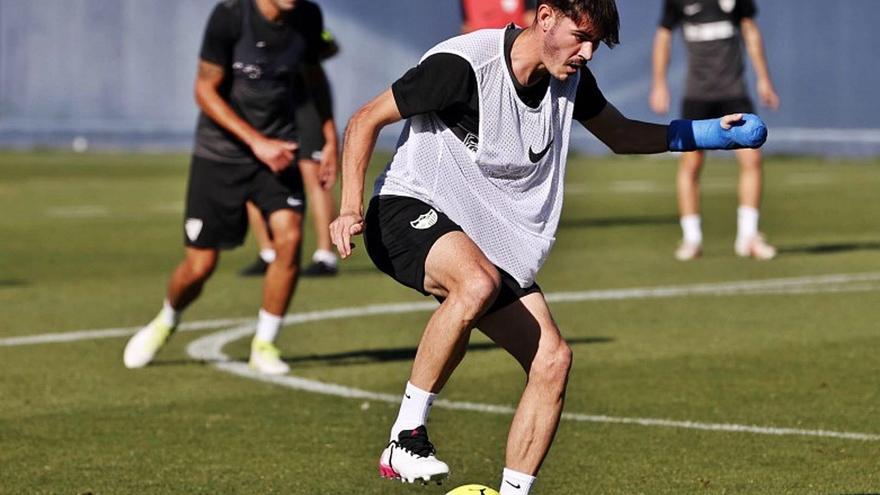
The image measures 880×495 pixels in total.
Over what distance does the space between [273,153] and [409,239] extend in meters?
3.53

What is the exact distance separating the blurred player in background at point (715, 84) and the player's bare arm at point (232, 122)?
6.51 m

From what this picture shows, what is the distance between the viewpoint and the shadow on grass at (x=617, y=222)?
19.7 meters

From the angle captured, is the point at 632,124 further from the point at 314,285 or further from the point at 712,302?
the point at 314,285

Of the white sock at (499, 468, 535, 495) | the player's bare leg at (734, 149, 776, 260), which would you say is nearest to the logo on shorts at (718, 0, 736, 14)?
the player's bare leg at (734, 149, 776, 260)

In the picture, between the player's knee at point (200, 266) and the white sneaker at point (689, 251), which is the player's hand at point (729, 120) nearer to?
the player's knee at point (200, 266)

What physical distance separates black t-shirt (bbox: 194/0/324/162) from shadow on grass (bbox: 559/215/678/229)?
913 centimetres

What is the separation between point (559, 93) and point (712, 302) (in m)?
6.51

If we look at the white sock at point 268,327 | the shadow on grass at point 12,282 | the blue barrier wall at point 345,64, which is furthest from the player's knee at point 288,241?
the blue barrier wall at point 345,64

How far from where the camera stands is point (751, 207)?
15.9 metres

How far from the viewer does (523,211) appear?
256 inches

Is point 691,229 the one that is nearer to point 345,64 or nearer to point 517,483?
point 517,483

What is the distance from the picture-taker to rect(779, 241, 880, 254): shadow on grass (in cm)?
1661

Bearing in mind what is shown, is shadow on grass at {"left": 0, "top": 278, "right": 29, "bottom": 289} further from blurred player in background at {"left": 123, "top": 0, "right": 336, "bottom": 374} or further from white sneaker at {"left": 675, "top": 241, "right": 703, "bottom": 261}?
white sneaker at {"left": 675, "top": 241, "right": 703, "bottom": 261}

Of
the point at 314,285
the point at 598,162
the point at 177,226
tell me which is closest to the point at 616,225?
the point at 177,226
